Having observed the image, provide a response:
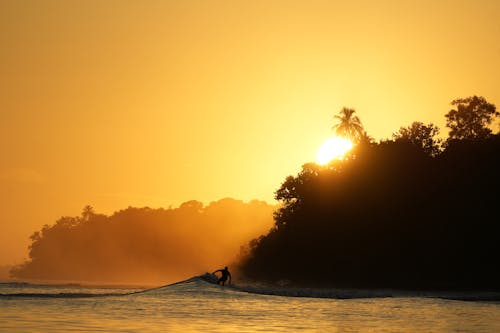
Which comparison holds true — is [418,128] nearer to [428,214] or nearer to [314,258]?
[428,214]

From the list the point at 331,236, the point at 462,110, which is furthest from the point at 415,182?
the point at 462,110

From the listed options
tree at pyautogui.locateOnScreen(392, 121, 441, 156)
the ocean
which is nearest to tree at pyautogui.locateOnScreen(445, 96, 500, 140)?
tree at pyautogui.locateOnScreen(392, 121, 441, 156)

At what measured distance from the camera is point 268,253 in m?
74.4

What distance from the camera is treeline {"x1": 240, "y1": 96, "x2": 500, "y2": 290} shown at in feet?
211

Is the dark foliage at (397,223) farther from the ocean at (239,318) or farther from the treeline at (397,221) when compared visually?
the ocean at (239,318)

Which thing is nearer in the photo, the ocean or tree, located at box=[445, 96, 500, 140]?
the ocean

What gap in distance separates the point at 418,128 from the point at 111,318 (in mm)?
55404

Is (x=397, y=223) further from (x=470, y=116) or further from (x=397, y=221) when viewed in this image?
(x=470, y=116)

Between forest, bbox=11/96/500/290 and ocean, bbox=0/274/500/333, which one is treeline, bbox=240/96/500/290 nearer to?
forest, bbox=11/96/500/290

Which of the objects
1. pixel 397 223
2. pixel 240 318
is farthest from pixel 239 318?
pixel 397 223

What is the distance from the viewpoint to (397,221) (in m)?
67.2

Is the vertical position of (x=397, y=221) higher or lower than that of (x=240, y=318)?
higher

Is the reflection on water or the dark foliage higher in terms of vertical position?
the dark foliage

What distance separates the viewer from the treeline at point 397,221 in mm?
64188
